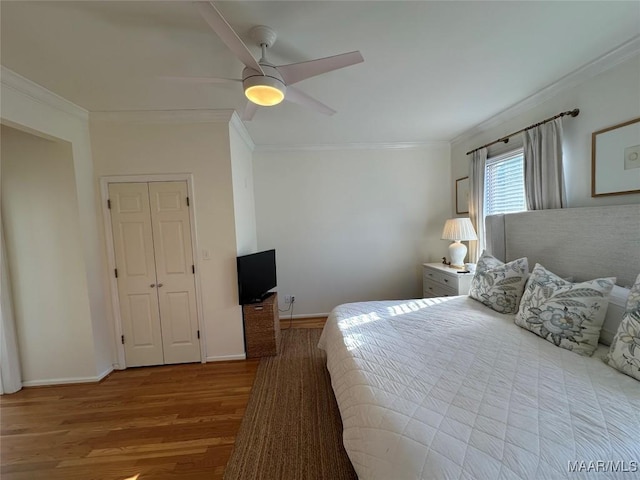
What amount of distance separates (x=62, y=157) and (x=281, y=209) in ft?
7.62

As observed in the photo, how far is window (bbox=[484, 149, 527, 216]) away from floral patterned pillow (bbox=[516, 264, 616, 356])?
50.8 inches

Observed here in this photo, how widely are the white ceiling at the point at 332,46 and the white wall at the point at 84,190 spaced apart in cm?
16

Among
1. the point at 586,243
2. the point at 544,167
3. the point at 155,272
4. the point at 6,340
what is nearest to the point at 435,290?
the point at 586,243

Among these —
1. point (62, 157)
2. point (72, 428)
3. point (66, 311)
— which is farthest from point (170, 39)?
point (72, 428)

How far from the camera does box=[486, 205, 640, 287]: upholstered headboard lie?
1.68 meters

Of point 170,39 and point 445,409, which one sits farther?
point 170,39

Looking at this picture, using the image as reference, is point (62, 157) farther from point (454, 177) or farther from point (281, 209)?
point (454, 177)

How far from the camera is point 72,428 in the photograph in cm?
191

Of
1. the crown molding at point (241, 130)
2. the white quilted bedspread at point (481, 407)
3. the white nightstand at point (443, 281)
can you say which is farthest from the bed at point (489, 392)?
the crown molding at point (241, 130)

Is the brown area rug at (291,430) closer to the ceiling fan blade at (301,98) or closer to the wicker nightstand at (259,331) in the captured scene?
the wicker nightstand at (259,331)

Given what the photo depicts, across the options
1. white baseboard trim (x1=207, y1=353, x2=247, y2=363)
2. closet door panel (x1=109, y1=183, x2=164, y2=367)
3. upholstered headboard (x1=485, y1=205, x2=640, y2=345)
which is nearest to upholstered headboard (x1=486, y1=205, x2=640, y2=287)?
upholstered headboard (x1=485, y1=205, x2=640, y2=345)

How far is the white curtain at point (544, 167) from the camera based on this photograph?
2.19 metres

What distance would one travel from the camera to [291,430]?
1.77 meters

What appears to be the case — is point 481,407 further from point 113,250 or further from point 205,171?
point 113,250
